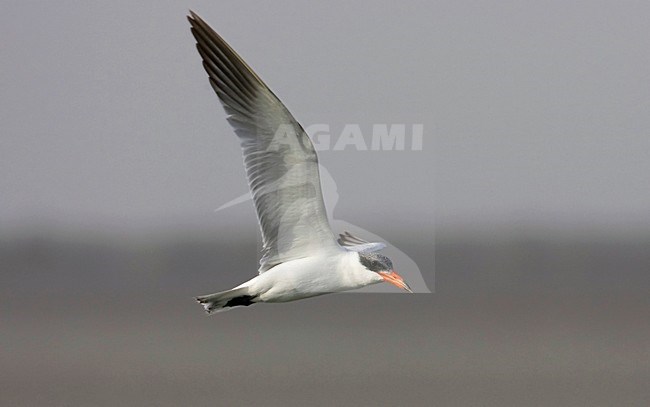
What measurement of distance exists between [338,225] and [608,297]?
60.0m

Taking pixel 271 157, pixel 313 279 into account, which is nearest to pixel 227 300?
pixel 313 279

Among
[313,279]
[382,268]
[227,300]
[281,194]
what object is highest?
[281,194]

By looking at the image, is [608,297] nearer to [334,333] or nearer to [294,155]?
[334,333]

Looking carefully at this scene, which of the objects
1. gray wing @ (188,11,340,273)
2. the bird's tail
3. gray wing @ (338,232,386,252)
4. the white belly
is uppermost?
gray wing @ (188,11,340,273)

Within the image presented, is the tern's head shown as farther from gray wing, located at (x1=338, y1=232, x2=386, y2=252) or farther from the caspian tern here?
gray wing, located at (x1=338, y1=232, x2=386, y2=252)

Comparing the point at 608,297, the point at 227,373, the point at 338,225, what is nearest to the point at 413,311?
the point at 608,297

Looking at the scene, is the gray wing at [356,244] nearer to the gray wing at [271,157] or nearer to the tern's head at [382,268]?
the gray wing at [271,157]

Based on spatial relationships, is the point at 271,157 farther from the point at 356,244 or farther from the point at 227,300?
the point at 356,244

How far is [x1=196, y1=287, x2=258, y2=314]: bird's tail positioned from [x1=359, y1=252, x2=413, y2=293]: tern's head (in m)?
1.18

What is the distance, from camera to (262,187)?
540 inches

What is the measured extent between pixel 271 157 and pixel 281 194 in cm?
41

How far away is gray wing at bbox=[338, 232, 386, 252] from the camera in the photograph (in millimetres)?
14991

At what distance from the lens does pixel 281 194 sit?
13.7 metres

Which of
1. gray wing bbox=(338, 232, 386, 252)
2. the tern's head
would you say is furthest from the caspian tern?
gray wing bbox=(338, 232, 386, 252)
